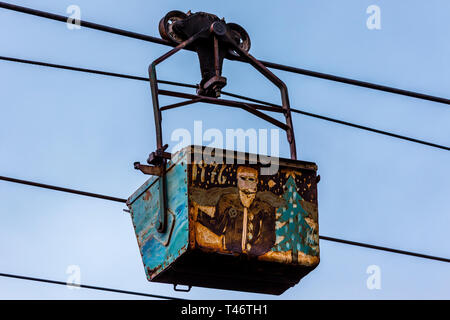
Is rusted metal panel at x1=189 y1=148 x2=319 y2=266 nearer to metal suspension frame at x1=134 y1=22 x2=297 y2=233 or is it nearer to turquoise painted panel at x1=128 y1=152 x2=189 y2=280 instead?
turquoise painted panel at x1=128 y1=152 x2=189 y2=280

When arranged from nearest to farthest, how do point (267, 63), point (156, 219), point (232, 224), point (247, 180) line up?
point (232, 224), point (247, 180), point (156, 219), point (267, 63)

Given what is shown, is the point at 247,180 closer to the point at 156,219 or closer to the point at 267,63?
the point at 156,219

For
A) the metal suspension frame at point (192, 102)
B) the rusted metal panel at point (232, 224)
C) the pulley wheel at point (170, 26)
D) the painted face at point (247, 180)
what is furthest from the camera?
the pulley wheel at point (170, 26)

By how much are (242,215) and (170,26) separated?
1630 mm

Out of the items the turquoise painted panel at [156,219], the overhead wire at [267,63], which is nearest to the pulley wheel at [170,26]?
the overhead wire at [267,63]

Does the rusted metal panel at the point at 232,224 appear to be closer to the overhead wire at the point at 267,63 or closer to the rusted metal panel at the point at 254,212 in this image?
the rusted metal panel at the point at 254,212

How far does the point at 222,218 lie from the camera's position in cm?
664

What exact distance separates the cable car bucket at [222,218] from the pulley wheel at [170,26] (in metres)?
0.24

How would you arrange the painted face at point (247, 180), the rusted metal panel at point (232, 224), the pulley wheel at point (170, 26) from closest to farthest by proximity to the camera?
the rusted metal panel at point (232, 224) → the painted face at point (247, 180) → the pulley wheel at point (170, 26)

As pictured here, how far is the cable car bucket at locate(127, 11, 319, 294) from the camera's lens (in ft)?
21.7

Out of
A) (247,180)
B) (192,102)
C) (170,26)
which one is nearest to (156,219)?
(247,180)

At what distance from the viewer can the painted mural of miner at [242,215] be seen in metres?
6.62

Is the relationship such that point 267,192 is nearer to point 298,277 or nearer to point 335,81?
point 298,277

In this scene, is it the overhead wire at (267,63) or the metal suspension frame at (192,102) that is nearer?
the metal suspension frame at (192,102)
